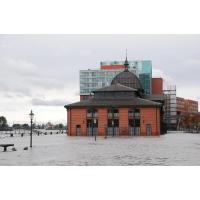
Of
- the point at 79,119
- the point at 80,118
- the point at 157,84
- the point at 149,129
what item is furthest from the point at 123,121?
the point at 157,84

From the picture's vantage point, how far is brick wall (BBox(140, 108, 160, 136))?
91.2 metres

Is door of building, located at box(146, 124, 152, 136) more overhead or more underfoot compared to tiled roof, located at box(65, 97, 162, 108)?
more underfoot

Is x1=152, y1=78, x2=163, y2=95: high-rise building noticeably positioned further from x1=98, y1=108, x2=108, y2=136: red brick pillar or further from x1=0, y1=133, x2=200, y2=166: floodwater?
x1=0, y1=133, x2=200, y2=166: floodwater

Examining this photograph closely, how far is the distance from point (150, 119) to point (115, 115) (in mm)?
6994

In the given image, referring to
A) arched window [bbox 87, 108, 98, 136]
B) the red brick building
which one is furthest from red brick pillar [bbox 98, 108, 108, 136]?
→ arched window [bbox 87, 108, 98, 136]

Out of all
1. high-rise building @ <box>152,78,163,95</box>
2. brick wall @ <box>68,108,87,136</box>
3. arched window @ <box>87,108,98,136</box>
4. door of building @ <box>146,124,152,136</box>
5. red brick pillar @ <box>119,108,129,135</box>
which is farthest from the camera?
high-rise building @ <box>152,78,163,95</box>

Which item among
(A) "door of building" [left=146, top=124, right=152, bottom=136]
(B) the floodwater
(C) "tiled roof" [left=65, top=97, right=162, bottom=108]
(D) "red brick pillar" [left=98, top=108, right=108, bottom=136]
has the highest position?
(C) "tiled roof" [left=65, top=97, right=162, bottom=108]

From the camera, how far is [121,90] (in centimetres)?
9494

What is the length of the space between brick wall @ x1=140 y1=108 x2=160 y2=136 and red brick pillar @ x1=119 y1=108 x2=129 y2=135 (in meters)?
2.98

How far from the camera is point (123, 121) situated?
9212cm

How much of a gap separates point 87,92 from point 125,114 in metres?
106

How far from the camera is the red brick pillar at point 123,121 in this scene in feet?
301
